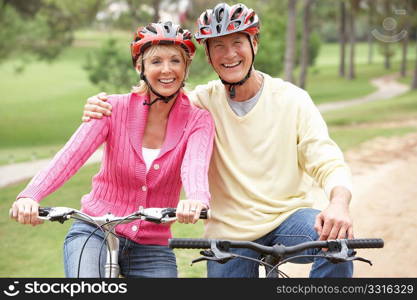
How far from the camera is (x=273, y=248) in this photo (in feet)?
10.7

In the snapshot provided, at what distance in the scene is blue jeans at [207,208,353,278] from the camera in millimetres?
3592

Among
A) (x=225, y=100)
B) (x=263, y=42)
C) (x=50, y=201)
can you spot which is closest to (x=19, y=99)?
(x=263, y=42)

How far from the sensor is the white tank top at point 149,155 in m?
3.97

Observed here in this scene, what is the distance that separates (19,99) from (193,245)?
147 feet

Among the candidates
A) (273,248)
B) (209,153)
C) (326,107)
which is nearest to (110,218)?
(209,153)

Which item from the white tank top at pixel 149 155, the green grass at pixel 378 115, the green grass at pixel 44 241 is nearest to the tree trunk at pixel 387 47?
the green grass at pixel 378 115

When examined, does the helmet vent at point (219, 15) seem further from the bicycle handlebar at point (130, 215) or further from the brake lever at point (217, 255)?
the brake lever at point (217, 255)

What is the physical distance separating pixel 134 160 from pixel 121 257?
54cm

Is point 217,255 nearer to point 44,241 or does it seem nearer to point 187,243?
point 187,243

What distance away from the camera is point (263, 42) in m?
31.3

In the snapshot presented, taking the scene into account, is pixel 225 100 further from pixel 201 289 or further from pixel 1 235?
pixel 1 235

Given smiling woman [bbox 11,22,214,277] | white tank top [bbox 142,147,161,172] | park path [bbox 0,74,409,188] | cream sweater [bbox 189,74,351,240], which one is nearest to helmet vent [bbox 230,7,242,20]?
smiling woman [bbox 11,22,214,277]

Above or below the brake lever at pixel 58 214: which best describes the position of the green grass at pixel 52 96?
above

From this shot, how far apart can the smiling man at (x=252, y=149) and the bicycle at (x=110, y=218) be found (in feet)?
2.44
